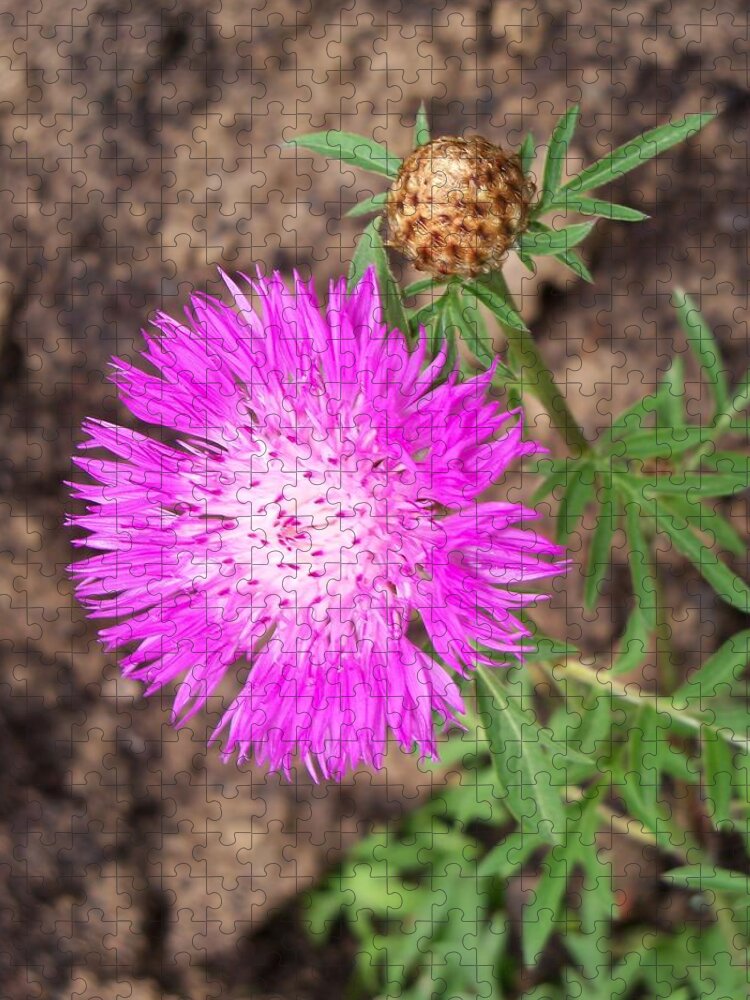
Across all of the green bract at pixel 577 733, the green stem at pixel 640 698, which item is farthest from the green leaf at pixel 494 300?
the green stem at pixel 640 698

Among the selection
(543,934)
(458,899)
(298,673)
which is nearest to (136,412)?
(298,673)

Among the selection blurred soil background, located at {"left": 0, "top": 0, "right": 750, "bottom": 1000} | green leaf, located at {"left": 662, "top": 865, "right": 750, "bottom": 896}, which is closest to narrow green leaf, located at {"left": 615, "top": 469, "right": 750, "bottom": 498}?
green leaf, located at {"left": 662, "top": 865, "right": 750, "bottom": 896}

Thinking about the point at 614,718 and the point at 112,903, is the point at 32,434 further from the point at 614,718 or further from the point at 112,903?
the point at 614,718

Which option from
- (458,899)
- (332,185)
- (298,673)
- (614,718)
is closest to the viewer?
(298,673)

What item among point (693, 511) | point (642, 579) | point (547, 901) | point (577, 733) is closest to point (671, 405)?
point (693, 511)

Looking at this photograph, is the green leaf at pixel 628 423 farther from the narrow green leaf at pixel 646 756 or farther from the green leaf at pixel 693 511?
the narrow green leaf at pixel 646 756

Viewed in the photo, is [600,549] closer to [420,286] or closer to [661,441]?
[661,441]
